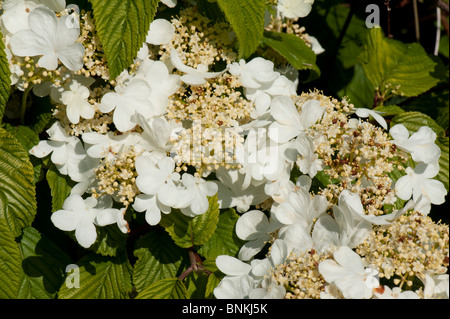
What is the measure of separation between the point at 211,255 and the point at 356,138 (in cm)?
45

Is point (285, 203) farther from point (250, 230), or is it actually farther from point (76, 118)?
point (76, 118)

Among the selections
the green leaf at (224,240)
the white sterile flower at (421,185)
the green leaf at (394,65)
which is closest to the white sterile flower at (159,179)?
the green leaf at (224,240)

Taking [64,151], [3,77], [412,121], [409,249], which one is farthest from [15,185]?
[412,121]

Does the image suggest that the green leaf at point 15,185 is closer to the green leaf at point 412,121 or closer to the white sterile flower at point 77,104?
the white sterile flower at point 77,104

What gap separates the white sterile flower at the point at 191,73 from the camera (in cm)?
121

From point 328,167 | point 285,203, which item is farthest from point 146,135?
point 328,167

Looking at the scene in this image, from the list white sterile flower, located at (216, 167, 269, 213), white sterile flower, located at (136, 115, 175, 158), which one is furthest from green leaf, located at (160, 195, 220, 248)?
white sterile flower, located at (136, 115, 175, 158)

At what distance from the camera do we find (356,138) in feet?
3.88

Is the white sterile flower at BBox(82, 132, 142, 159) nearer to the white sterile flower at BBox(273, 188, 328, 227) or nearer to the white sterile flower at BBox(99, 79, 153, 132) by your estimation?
the white sterile flower at BBox(99, 79, 153, 132)

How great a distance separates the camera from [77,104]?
1239 mm

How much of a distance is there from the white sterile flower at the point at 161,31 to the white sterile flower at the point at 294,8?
387mm

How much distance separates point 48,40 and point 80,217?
0.41 meters

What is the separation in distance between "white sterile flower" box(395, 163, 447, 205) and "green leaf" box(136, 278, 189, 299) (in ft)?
1.81

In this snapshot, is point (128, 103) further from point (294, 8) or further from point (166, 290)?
point (294, 8)
